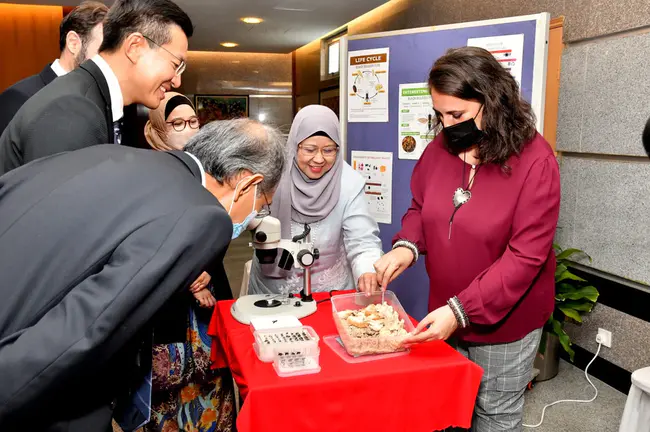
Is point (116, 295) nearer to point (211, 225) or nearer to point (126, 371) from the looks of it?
Answer: point (211, 225)

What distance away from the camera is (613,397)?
115 inches

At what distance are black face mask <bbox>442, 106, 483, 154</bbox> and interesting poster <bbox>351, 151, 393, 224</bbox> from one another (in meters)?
1.55

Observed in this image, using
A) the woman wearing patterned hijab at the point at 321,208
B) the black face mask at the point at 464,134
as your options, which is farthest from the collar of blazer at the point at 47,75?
the black face mask at the point at 464,134

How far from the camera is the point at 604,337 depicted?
3049 mm

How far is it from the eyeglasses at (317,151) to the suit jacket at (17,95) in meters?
1.04

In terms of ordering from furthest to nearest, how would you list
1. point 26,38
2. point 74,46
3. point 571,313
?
point 26,38 → point 571,313 → point 74,46

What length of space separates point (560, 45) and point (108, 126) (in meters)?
2.74

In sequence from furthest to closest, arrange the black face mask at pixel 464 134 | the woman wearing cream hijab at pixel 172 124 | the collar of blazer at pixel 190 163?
the woman wearing cream hijab at pixel 172 124 → the black face mask at pixel 464 134 → the collar of blazer at pixel 190 163

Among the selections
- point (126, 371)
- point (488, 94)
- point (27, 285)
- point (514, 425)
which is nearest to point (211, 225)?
point (27, 285)

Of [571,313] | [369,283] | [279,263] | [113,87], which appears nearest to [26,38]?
[113,87]

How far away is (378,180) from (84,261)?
2698mm

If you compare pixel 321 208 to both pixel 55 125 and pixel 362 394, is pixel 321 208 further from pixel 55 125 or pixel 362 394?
pixel 55 125

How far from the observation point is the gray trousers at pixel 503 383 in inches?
67.9

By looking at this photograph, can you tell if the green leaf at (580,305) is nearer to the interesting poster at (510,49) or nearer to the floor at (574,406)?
the floor at (574,406)
